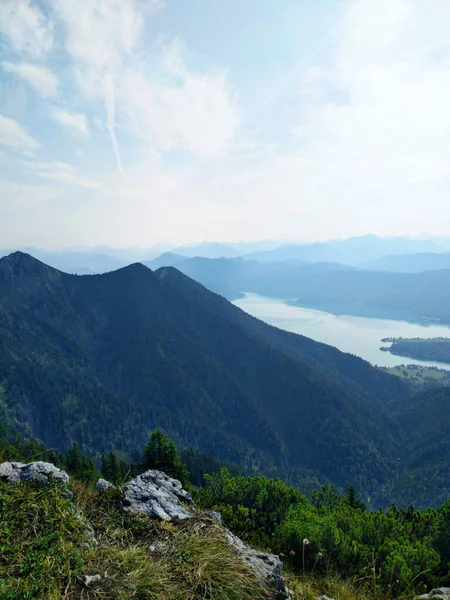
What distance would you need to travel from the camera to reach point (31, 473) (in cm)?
831

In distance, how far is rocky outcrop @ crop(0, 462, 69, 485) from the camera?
8.09 m

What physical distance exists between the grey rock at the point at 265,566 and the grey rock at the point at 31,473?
14.4ft

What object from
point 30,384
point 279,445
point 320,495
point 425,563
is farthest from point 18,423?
point 425,563

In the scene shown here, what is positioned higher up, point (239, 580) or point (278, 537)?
point (239, 580)

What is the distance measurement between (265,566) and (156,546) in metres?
2.23

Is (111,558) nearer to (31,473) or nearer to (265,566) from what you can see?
(265,566)

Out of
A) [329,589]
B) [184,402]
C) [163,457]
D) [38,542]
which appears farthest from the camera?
[184,402]

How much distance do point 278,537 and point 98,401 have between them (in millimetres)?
158231

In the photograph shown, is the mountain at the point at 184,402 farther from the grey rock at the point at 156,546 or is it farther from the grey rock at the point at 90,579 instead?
the grey rock at the point at 90,579

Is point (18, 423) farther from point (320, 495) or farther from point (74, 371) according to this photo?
point (320, 495)

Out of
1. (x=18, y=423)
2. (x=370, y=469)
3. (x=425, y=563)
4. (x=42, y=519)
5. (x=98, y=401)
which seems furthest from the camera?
(x=98, y=401)

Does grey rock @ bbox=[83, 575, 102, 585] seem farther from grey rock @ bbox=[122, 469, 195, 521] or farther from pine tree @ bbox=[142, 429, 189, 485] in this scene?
pine tree @ bbox=[142, 429, 189, 485]

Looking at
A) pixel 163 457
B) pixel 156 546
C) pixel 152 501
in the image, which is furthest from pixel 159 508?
pixel 163 457

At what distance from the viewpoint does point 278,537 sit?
12.7 m
